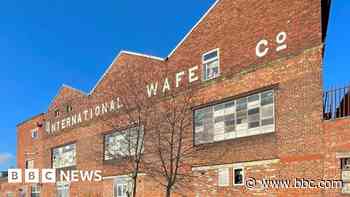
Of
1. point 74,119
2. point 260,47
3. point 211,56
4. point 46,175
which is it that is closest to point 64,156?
point 46,175

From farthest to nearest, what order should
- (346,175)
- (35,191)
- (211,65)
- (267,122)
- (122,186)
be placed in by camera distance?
(35,191) → (122,186) → (211,65) → (267,122) → (346,175)

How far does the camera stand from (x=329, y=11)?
25.9 m

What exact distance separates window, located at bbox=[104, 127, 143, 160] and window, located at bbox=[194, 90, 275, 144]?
13.0 ft

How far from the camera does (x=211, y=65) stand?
82.2ft

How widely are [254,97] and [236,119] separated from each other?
62.8 inches

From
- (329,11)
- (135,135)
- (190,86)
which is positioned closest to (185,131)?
(190,86)

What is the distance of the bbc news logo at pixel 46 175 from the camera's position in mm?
37725

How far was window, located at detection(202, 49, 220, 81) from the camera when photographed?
80.6 feet

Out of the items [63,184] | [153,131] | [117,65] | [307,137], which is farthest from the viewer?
[63,184]

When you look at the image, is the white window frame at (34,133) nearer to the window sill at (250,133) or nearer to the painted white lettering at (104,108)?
the painted white lettering at (104,108)

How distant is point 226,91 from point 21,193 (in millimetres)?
32598

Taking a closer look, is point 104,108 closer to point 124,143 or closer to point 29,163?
point 124,143

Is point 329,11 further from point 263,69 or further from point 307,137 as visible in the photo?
point 307,137

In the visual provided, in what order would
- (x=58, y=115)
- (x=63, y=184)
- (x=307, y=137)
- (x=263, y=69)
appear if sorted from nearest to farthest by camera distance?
1. (x=307, y=137)
2. (x=263, y=69)
3. (x=63, y=184)
4. (x=58, y=115)
